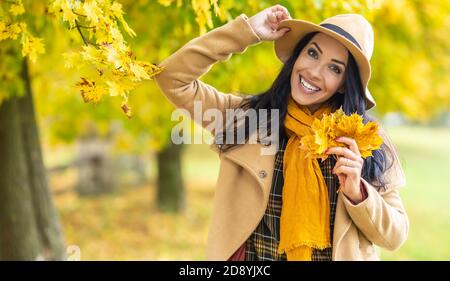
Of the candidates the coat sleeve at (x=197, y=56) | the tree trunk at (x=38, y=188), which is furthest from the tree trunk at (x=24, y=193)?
the coat sleeve at (x=197, y=56)

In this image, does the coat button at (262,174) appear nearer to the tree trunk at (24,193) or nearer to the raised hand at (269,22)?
the raised hand at (269,22)

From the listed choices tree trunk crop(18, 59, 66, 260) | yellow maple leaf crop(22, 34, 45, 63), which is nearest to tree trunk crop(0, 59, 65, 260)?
tree trunk crop(18, 59, 66, 260)

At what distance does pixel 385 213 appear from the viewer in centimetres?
242

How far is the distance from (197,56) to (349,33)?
26.9 inches

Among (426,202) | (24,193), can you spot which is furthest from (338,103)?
(426,202)

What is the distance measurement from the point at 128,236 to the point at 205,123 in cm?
654

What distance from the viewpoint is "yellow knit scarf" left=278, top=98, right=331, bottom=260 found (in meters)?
2.47

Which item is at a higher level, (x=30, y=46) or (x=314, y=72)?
(x=30, y=46)

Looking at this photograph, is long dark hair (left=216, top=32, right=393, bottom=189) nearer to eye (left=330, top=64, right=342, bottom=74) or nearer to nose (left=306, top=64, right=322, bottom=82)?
eye (left=330, top=64, right=342, bottom=74)

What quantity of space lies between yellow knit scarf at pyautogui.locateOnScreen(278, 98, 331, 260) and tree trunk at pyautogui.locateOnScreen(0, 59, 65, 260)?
324 cm

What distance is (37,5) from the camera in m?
4.27

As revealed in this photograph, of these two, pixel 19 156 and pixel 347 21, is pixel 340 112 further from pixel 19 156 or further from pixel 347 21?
pixel 19 156

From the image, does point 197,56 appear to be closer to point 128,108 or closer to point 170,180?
point 128,108

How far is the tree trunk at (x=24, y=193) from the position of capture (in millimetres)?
5027
